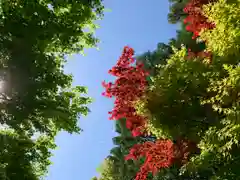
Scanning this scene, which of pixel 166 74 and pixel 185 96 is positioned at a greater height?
pixel 166 74

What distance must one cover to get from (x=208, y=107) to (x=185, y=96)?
4.11 ft

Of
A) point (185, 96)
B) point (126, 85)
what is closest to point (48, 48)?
point (126, 85)

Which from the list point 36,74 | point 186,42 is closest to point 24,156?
point 36,74

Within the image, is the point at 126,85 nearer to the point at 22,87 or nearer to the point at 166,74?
the point at 166,74

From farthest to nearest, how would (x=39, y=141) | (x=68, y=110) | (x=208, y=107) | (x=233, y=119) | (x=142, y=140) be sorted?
(x=142, y=140) → (x=39, y=141) → (x=68, y=110) → (x=208, y=107) → (x=233, y=119)

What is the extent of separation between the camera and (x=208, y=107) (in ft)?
23.9

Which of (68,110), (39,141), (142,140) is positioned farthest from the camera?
(142,140)

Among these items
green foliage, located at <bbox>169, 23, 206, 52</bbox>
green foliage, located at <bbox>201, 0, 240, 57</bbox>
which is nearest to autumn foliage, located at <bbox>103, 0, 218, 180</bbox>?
green foliage, located at <bbox>201, 0, 240, 57</bbox>

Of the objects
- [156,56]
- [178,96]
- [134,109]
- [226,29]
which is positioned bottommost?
[178,96]

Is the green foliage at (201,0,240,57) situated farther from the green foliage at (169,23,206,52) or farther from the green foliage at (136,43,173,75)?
the green foliage at (136,43,173,75)

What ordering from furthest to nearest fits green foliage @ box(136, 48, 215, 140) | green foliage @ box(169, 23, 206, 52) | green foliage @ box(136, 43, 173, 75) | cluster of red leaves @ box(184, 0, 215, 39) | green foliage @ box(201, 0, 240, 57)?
1. green foliage @ box(136, 43, 173, 75)
2. green foliage @ box(169, 23, 206, 52)
3. cluster of red leaves @ box(184, 0, 215, 39)
4. green foliage @ box(136, 48, 215, 140)
5. green foliage @ box(201, 0, 240, 57)

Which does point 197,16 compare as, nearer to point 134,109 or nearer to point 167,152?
point 134,109

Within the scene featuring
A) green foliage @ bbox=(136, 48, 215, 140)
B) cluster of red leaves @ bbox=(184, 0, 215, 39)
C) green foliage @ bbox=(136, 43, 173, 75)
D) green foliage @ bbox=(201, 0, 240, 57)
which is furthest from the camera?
green foliage @ bbox=(136, 43, 173, 75)

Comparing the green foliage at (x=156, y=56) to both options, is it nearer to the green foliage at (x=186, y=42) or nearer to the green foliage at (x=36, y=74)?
the green foliage at (x=186, y=42)
